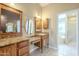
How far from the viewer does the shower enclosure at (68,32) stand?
2.00m

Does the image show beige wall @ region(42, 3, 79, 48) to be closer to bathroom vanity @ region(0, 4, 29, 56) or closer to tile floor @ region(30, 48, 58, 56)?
tile floor @ region(30, 48, 58, 56)

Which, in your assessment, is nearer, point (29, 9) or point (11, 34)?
point (11, 34)

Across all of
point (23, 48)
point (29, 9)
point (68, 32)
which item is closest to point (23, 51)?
point (23, 48)

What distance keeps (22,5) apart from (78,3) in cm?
95

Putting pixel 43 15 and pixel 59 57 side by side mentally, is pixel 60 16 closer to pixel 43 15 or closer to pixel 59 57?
pixel 43 15

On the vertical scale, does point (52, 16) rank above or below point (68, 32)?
above

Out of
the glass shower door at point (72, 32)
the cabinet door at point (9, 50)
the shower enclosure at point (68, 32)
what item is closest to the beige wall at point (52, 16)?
the shower enclosure at point (68, 32)

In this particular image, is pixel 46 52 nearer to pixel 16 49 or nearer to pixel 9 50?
pixel 16 49

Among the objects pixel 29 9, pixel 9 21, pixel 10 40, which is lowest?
pixel 10 40

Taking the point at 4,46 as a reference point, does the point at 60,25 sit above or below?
above

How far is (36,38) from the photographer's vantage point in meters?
2.07

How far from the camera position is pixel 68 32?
2.05 metres

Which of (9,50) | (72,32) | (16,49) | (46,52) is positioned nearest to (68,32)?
(72,32)

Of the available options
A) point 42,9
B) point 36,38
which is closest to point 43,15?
point 42,9
